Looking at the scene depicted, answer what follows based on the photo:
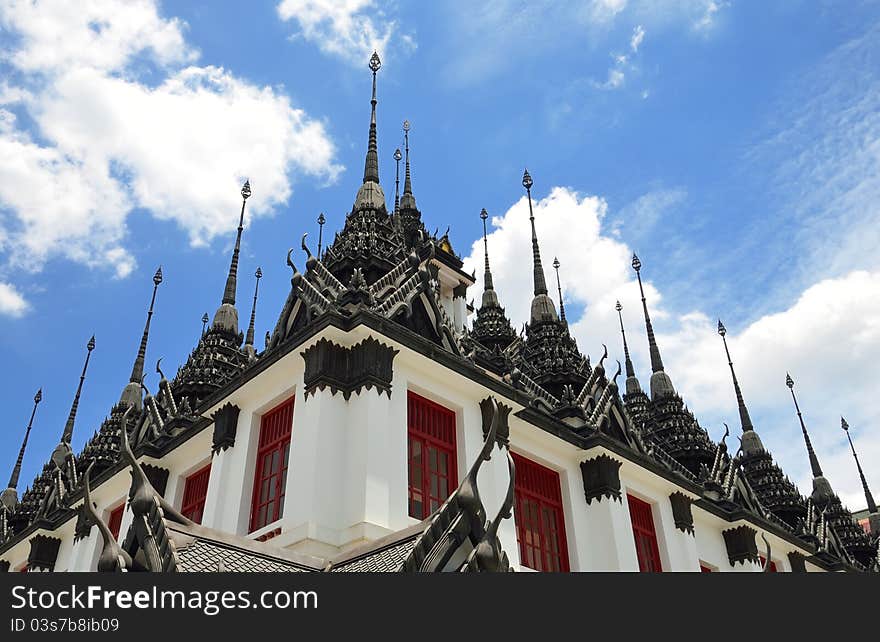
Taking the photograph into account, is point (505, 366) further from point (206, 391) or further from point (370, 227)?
point (206, 391)

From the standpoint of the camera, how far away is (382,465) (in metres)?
13.6

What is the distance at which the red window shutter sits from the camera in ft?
54.9

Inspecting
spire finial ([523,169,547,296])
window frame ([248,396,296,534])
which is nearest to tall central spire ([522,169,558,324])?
spire finial ([523,169,547,296])

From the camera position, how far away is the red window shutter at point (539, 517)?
16.7m

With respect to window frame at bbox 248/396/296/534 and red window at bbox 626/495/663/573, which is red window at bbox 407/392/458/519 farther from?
red window at bbox 626/495/663/573

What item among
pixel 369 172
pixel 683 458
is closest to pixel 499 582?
pixel 369 172

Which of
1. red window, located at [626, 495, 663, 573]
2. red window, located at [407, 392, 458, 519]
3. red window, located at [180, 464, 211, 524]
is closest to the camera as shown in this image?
red window, located at [407, 392, 458, 519]

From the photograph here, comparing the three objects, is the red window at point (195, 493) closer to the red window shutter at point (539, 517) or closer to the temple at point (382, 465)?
the temple at point (382, 465)

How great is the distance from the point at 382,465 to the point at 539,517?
541 centimetres

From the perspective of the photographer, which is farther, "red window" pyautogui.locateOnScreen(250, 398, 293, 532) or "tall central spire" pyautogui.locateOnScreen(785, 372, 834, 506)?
"tall central spire" pyautogui.locateOnScreen(785, 372, 834, 506)

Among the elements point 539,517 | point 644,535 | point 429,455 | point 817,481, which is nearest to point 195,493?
point 429,455

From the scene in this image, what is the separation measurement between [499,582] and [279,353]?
9.86m

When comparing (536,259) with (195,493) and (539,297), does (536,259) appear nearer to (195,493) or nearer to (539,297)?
(539,297)

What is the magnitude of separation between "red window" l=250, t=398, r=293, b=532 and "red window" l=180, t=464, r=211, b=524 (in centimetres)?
280
